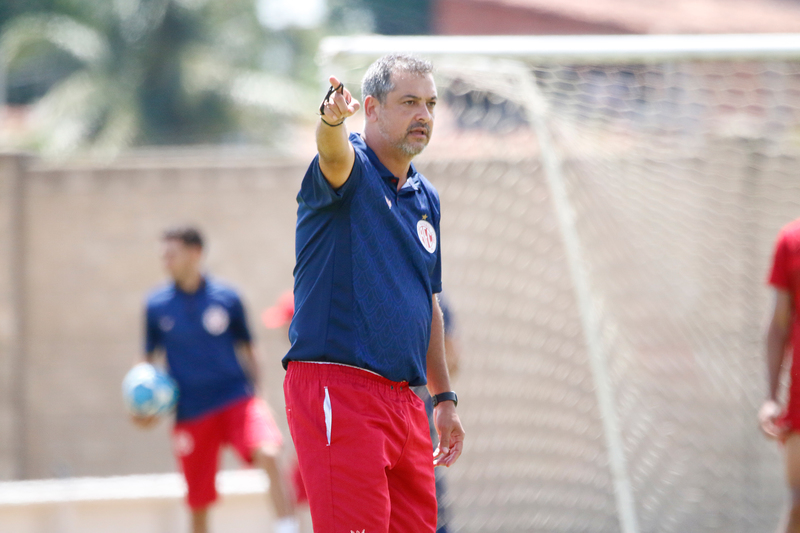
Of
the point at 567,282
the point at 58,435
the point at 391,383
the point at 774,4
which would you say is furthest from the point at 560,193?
the point at 774,4

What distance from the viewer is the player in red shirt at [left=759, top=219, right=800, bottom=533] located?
4.23 metres

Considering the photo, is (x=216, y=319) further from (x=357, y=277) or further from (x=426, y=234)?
(x=357, y=277)

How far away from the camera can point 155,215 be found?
26.9 ft

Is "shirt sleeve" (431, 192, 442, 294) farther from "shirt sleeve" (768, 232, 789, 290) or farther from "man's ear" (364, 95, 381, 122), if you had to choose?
"shirt sleeve" (768, 232, 789, 290)

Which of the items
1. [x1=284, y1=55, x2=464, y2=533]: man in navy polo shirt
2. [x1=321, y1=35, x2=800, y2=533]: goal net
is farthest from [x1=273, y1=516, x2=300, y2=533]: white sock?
[x1=284, y1=55, x2=464, y2=533]: man in navy polo shirt

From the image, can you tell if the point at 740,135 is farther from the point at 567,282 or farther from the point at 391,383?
the point at 391,383

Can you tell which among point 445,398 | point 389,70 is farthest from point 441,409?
point 389,70

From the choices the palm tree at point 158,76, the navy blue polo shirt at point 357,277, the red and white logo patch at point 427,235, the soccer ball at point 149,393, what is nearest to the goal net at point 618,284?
the soccer ball at point 149,393

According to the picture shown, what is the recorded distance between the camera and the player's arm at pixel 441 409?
10.5ft

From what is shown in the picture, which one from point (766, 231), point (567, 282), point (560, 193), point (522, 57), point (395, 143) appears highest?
point (522, 57)

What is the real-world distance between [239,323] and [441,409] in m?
3.09

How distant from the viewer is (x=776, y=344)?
4.41m

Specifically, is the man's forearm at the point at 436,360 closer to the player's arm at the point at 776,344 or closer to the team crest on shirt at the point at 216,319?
the player's arm at the point at 776,344

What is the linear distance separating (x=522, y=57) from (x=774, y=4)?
2297cm
